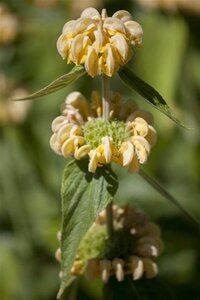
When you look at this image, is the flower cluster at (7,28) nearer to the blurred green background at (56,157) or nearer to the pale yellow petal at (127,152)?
the blurred green background at (56,157)

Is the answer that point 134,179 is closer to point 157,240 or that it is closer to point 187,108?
point 187,108

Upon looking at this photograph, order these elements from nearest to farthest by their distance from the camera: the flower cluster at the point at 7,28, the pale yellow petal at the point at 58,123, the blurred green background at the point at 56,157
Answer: the pale yellow petal at the point at 58,123
the blurred green background at the point at 56,157
the flower cluster at the point at 7,28

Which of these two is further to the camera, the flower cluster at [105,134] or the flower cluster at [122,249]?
the flower cluster at [122,249]

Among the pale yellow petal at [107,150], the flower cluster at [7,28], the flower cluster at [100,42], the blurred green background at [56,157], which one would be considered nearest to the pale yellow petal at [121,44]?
the flower cluster at [100,42]

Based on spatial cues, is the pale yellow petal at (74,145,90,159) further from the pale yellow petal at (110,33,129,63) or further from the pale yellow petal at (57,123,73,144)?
the pale yellow petal at (110,33,129,63)

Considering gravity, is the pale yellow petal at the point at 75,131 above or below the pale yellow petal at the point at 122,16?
below

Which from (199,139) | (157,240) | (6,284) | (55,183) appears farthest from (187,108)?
(157,240)

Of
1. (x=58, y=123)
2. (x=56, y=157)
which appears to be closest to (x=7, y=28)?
(x=56, y=157)
